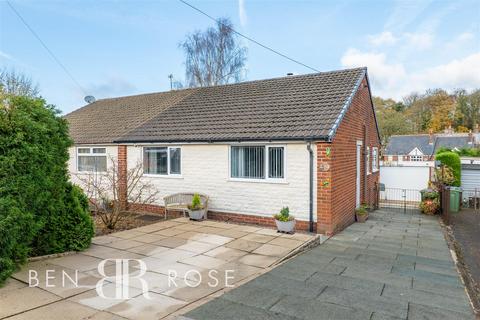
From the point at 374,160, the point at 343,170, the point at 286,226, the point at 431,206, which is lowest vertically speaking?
the point at 431,206

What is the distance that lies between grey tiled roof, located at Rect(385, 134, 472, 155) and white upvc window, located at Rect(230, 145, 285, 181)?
138 feet

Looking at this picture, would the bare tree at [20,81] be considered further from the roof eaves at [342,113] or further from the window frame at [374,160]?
the window frame at [374,160]

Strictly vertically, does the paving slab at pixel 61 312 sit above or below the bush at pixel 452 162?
below

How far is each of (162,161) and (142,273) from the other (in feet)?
20.4

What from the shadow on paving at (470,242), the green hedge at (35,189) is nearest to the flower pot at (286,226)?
the shadow on paving at (470,242)

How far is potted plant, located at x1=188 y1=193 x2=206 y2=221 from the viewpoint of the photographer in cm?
926

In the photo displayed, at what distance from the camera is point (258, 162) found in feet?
29.7

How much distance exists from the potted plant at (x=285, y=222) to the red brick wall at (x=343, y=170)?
0.70 m

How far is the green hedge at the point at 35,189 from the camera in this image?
474cm

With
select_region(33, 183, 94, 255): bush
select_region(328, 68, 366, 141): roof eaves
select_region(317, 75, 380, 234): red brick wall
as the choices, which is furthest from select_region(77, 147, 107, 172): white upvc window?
select_region(328, 68, 366, 141): roof eaves

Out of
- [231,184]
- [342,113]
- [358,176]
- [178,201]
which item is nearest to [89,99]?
[178,201]

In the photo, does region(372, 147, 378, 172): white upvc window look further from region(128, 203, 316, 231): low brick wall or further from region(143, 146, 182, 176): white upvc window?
region(143, 146, 182, 176): white upvc window

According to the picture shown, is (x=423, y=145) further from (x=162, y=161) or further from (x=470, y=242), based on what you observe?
(x=162, y=161)

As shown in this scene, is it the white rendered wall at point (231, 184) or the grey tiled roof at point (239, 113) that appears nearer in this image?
the white rendered wall at point (231, 184)
